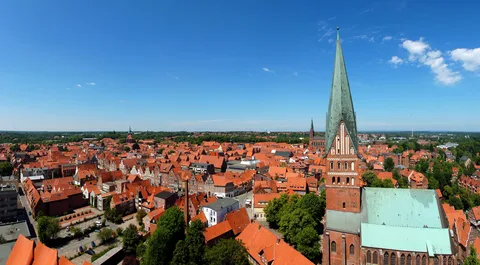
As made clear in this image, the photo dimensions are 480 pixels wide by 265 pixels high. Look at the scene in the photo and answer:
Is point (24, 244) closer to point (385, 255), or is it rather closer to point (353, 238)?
point (353, 238)

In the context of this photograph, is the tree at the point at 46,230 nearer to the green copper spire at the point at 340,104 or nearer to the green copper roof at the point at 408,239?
the green copper spire at the point at 340,104

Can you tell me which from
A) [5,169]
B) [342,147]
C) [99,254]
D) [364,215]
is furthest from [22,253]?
[5,169]

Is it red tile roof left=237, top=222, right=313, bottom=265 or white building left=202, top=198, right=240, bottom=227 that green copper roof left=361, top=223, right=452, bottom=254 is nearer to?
red tile roof left=237, top=222, right=313, bottom=265

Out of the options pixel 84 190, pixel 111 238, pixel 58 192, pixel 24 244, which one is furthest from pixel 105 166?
pixel 24 244

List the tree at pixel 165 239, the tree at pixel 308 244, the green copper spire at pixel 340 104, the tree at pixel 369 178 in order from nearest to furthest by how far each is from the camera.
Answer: the green copper spire at pixel 340 104
the tree at pixel 165 239
the tree at pixel 308 244
the tree at pixel 369 178

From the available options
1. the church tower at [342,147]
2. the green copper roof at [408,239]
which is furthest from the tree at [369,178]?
the green copper roof at [408,239]

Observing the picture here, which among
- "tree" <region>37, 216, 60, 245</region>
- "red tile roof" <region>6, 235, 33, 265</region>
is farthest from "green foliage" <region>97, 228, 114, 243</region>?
"red tile roof" <region>6, 235, 33, 265</region>

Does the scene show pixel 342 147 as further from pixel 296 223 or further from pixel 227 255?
pixel 227 255
